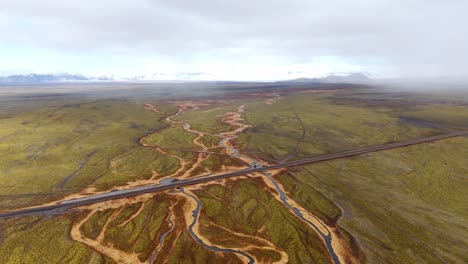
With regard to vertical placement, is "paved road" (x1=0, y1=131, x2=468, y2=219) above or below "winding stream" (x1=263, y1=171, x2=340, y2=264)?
above

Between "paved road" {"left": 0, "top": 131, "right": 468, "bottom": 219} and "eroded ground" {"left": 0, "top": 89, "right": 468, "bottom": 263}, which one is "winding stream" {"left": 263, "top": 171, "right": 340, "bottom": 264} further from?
"paved road" {"left": 0, "top": 131, "right": 468, "bottom": 219}

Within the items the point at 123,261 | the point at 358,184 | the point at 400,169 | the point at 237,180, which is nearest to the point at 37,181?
the point at 123,261

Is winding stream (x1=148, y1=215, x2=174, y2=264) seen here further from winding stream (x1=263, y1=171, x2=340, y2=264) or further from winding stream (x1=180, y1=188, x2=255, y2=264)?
winding stream (x1=263, y1=171, x2=340, y2=264)

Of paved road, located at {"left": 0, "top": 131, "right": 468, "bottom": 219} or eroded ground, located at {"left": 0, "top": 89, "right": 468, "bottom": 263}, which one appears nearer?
eroded ground, located at {"left": 0, "top": 89, "right": 468, "bottom": 263}

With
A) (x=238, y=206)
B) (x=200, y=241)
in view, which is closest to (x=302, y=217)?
(x=238, y=206)

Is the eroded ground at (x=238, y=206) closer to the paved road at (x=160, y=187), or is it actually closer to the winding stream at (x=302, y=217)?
the winding stream at (x=302, y=217)

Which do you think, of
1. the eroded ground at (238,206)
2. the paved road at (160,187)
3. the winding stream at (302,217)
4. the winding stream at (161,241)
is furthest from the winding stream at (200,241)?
the winding stream at (302,217)

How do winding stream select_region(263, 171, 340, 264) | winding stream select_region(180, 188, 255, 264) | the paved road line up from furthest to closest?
the paved road
winding stream select_region(263, 171, 340, 264)
winding stream select_region(180, 188, 255, 264)

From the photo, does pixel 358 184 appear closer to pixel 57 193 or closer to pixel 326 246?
pixel 326 246

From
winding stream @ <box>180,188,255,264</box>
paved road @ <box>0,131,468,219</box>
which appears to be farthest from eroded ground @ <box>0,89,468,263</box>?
paved road @ <box>0,131,468,219</box>

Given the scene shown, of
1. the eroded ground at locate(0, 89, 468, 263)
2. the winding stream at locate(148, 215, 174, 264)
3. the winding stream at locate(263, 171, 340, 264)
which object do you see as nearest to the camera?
the winding stream at locate(148, 215, 174, 264)

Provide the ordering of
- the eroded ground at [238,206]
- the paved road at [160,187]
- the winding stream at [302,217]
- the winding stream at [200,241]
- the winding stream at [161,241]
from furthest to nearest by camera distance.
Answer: the paved road at [160,187], the eroded ground at [238,206], the winding stream at [302,217], the winding stream at [200,241], the winding stream at [161,241]
